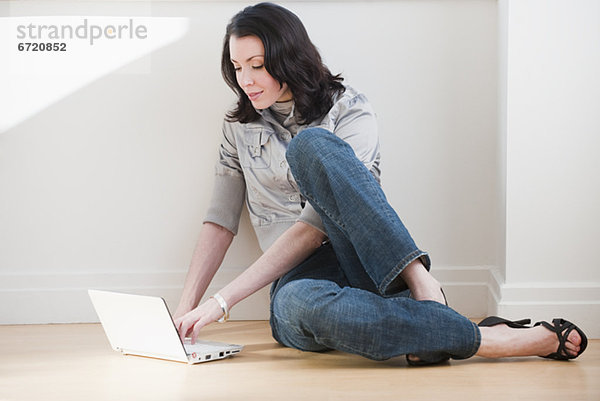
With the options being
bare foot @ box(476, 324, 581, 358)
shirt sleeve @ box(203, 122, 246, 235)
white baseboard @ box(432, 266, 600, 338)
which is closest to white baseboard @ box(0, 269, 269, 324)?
shirt sleeve @ box(203, 122, 246, 235)

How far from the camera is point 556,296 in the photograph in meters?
1.69

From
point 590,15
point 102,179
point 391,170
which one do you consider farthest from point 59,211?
point 590,15

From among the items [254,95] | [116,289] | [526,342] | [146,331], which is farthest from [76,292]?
[526,342]

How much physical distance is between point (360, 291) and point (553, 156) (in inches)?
25.7

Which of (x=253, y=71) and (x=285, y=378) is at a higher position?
(x=253, y=71)

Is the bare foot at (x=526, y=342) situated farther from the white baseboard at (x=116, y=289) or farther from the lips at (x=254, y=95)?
the lips at (x=254, y=95)

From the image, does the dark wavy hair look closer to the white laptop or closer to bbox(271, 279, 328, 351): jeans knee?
bbox(271, 279, 328, 351): jeans knee

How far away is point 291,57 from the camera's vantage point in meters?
1.61

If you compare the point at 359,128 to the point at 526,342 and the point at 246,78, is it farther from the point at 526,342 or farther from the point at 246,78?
the point at 526,342

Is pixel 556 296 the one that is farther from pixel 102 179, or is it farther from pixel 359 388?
pixel 102 179

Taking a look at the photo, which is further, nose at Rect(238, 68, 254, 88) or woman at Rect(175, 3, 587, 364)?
nose at Rect(238, 68, 254, 88)

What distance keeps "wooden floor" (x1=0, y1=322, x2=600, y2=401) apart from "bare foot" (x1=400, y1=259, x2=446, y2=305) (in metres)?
0.13

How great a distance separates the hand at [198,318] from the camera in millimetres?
1380

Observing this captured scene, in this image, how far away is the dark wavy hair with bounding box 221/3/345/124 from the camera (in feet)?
5.21
